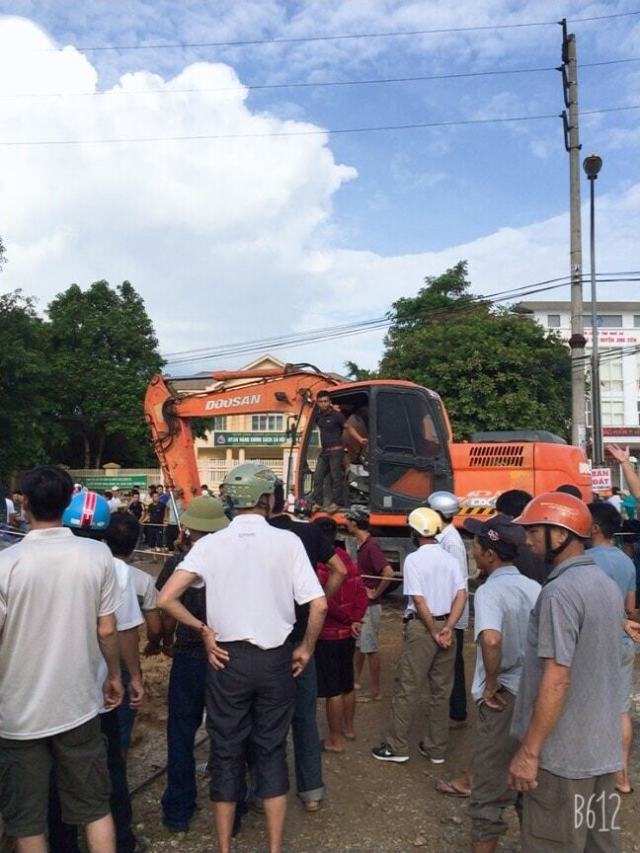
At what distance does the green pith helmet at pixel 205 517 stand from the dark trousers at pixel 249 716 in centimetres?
71

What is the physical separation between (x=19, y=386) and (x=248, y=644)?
21.0 meters

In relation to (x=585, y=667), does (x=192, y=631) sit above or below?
below

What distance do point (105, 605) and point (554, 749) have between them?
5.89 feet

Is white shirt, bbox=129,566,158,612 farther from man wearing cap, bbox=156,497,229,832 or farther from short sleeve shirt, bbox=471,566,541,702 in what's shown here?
short sleeve shirt, bbox=471,566,541,702

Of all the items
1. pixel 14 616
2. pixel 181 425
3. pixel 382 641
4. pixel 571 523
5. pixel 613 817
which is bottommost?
pixel 382 641

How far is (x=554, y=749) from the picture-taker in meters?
2.50

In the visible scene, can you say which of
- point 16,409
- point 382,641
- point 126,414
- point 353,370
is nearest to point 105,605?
point 382,641

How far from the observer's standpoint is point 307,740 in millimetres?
3965

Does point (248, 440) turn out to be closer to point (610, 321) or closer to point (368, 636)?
point (368, 636)

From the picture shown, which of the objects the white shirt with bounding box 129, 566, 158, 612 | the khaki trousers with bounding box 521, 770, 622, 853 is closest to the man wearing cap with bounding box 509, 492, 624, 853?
the khaki trousers with bounding box 521, 770, 622, 853

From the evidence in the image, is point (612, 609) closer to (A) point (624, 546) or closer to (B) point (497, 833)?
(B) point (497, 833)

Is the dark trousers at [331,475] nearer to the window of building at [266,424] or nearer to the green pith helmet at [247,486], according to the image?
the green pith helmet at [247,486]

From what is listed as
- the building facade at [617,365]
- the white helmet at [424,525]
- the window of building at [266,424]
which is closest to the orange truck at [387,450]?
the white helmet at [424,525]

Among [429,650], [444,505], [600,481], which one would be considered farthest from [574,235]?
[429,650]
